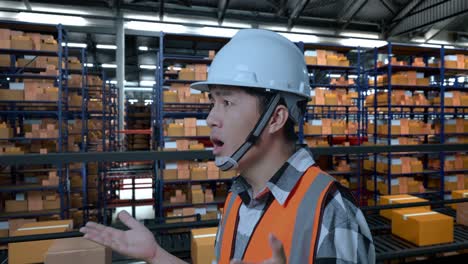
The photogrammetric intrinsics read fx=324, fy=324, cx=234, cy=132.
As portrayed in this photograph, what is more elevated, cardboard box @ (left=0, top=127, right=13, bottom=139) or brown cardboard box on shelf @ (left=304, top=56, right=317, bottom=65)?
brown cardboard box on shelf @ (left=304, top=56, right=317, bottom=65)

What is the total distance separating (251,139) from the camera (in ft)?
2.93

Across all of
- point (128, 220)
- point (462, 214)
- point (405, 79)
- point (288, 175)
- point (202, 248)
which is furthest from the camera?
point (405, 79)

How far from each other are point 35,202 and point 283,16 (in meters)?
11.6

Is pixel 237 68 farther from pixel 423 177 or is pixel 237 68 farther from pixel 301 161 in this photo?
pixel 423 177

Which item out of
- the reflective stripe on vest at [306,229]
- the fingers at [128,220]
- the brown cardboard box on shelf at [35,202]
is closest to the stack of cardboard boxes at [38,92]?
the brown cardboard box on shelf at [35,202]

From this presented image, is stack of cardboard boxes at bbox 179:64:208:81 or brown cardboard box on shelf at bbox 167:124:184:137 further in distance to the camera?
stack of cardboard boxes at bbox 179:64:208:81

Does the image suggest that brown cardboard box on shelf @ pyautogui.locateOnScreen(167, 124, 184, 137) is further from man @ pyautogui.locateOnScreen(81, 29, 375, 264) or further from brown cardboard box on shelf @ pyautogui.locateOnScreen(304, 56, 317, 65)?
man @ pyautogui.locateOnScreen(81, 29, 375, 264)

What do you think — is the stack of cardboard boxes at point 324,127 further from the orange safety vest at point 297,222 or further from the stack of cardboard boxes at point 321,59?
the orange safety vest at point 297,222

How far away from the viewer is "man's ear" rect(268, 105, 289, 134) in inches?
35.6

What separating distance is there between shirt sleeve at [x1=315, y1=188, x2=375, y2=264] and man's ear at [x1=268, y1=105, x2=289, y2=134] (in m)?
0.23

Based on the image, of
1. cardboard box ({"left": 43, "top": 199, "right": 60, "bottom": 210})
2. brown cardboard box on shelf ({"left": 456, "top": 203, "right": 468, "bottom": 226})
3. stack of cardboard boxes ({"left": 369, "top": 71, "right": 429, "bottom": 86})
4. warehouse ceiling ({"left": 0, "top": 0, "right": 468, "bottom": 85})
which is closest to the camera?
brown cardboard box on shelf ({"left": 456, "top": 203, "right": 468, "bottom": 226})

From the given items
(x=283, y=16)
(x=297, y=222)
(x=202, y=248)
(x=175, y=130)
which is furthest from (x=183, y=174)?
(x=283, y=16)

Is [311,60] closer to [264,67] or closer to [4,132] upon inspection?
[4,132]

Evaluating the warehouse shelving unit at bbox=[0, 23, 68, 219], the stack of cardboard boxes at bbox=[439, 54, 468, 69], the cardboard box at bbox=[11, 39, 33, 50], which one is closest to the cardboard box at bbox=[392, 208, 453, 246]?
the warehouse shelving unit at bbox=[0, 23, 68, 219]
